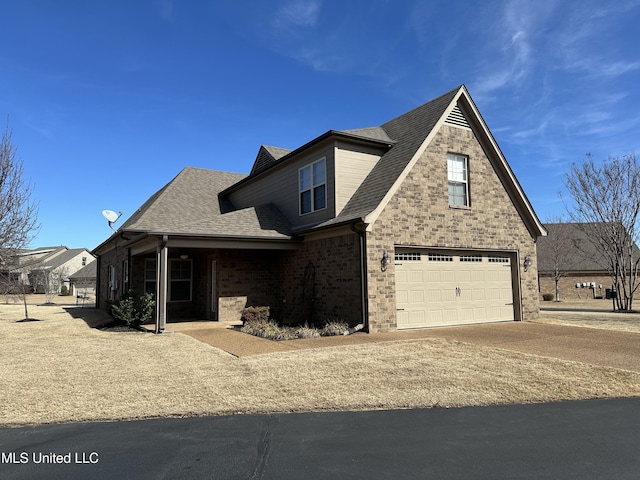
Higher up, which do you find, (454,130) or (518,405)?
(454,130)

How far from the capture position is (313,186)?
1484 cm

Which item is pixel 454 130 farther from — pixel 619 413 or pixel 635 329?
pixel 619 413

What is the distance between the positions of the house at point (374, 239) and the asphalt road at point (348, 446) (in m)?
6.79

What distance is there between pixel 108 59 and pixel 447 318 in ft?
43.8

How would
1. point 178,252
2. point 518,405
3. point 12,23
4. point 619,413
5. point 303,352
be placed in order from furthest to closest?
point 178,252
point 12,23
point 303,352
point 518,405
point 619,413

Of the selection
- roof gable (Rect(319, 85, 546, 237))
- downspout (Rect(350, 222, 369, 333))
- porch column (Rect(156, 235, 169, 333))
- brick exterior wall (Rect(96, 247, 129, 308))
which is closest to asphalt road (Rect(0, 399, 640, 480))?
downspout (Rect(350, 222, 369, 333))

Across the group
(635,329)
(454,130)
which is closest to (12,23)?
(454,130)

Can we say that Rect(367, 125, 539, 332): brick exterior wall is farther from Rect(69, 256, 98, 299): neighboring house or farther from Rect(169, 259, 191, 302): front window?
Rect(69, 256, 98, 299): neighboring house

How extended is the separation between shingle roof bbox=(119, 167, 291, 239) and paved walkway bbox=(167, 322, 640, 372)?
325 centimetres

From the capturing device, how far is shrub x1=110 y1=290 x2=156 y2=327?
13.8m

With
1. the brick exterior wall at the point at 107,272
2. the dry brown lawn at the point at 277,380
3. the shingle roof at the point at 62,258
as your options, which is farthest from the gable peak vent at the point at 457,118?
the shingle roof at the point at 62,258

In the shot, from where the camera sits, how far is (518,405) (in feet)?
18.2

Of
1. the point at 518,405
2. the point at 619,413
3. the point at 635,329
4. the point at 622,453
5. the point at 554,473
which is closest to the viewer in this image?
the point at 554,473

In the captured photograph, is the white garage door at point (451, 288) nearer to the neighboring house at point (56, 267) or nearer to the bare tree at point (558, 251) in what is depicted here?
the bare tree at point (558, 251)
